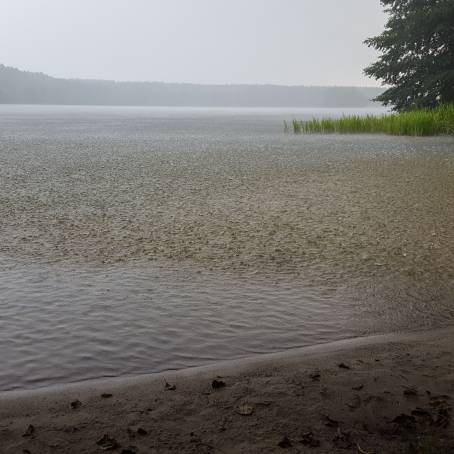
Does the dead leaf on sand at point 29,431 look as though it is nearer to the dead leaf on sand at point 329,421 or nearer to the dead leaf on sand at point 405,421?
the dead leaf on sand at point 329,421

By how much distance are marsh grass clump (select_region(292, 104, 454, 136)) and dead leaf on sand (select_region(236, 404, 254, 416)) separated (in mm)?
17304

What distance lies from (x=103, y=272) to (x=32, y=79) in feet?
416

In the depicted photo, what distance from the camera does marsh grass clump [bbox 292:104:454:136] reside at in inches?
712

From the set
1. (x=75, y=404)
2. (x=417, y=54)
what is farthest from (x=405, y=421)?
(x=417, y=54)

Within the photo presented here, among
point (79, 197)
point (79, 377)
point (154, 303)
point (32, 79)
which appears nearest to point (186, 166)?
point (79, 197)

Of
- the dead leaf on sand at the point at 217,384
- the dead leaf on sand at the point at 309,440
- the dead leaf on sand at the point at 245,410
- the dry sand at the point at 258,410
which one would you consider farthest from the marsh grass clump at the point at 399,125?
the dead leaf on sand at the point at 309,440

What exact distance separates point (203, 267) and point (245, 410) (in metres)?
1.96

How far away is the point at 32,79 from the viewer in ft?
399

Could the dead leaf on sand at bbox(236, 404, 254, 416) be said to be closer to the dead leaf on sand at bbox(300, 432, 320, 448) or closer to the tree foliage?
the dead leaf on sand at bbox(300, 432, 320, 448)

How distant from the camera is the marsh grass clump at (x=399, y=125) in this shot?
18.1 meters

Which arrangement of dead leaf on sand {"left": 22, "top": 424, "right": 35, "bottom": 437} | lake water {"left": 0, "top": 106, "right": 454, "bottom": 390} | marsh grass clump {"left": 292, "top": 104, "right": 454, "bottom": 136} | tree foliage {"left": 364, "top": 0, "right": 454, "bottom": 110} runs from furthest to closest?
tree foliage {"left": 364, "top": 0, "right": 454, "bottom": 110}, marsh grass clump {"left": 292, "top": 104, "right": 454, "bottom": 136}, lake water {"left": 0, "top": 106, "right": 454, "bottom": 390}, dead leaf on sand {"left": 22, "top": 424, "right": 35, "bottom": 437}

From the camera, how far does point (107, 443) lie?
1.78 m

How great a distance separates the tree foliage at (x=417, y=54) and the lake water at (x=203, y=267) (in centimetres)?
1414

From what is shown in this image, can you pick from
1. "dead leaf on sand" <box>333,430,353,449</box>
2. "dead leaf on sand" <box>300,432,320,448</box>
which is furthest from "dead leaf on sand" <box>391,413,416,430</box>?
"dead leaf on sand" <box>300,432,320,448</box>
